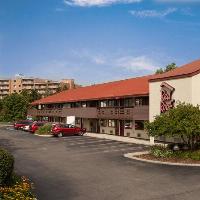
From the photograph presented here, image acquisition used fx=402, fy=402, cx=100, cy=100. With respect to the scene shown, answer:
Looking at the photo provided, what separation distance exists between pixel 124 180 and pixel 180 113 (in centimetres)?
939

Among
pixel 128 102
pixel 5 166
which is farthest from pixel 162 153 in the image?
pixel 128 102

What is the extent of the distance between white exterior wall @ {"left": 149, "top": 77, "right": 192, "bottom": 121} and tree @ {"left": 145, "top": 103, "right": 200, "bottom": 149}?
3796mm

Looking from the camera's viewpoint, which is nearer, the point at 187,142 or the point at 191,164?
the point at 191,164

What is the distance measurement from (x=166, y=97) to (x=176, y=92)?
1333mm

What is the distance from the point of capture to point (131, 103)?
4516cm

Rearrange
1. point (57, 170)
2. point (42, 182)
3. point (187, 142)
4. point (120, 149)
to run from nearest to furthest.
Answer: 1. point (42, 182)
2. point (57, 170)
3. point (187, 142)
4. point (120, 149)

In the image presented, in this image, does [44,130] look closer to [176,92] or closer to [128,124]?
[128,124]

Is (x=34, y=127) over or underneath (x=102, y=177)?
over

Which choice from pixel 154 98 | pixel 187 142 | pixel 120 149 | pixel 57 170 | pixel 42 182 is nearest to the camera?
pixel 42 182

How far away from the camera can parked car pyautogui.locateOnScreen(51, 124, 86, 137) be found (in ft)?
156

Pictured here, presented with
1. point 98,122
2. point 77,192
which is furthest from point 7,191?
point 98,122

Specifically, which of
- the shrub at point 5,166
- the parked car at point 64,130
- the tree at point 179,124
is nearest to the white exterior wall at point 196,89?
the tree at point 179,124

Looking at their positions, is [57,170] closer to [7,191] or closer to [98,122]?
[7,191]

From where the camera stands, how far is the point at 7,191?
13672 mm
